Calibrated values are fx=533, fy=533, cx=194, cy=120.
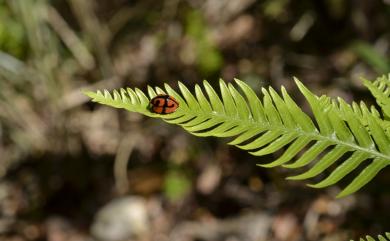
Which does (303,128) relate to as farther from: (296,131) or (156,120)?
(156,120)

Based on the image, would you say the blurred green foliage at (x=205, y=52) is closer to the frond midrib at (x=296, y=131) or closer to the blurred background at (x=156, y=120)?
the blurred background at (x=156, y=120)

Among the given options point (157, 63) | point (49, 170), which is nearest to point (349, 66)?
point (157, 63)

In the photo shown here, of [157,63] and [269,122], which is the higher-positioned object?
[157,63]

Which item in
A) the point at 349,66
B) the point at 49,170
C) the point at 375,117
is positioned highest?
the point at 49,170

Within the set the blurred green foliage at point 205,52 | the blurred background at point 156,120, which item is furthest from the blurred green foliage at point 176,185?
the blurred green foliage at point 205,52

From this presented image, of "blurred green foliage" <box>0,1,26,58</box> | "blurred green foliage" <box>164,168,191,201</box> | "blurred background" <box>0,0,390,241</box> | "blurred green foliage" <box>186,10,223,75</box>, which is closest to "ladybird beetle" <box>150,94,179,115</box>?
"blurred background" <box>0,0,390,241</box>

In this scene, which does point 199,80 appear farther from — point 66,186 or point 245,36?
point 66,186

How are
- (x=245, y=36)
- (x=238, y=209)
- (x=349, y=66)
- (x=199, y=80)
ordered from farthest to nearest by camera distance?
1. (x=245, y=36)
2. (x=199, y=80)
3. (x=349, y=66)
4. (x=238, y=209)

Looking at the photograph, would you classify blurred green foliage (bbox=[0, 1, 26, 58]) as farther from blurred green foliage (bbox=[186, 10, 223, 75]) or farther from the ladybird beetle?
the ladybird beetle
